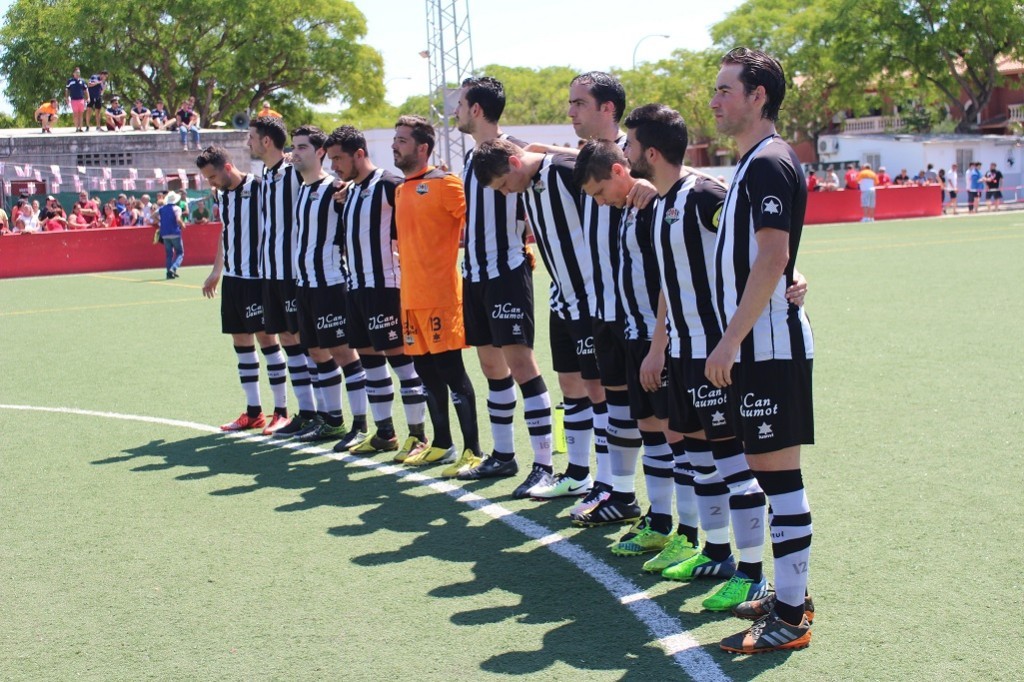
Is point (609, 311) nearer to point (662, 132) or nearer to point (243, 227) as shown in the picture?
point (662, 132)

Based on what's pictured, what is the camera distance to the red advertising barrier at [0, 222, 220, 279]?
28938 millimetres

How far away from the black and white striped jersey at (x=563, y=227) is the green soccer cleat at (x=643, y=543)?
137cm

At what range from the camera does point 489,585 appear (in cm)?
544

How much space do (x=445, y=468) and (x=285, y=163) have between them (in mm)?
3057

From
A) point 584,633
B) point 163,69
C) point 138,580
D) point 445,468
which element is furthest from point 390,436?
point 163,69

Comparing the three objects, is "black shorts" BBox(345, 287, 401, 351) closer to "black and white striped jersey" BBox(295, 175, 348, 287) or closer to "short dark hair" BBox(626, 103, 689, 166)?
"black and white striped jersey" BBox(295, 175, 348, 287)

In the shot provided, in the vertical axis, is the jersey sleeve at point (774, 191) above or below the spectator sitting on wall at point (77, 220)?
below

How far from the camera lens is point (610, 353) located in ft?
20.2

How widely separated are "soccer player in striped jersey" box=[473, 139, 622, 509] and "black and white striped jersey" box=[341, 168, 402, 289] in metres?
1.89

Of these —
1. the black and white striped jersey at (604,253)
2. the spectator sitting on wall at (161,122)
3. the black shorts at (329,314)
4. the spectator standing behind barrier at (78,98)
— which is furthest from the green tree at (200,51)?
the black and white striped jersey at (604,253)

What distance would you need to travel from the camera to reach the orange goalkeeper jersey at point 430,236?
7648 millimetres

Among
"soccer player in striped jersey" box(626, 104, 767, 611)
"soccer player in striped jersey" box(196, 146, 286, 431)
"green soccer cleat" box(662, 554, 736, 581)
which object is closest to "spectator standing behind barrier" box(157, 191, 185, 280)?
"soccer player in striped jersey" box(196, 146, 286, 431)

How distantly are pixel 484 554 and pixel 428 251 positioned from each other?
249cm

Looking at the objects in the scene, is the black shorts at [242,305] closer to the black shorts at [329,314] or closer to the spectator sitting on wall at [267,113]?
the black shorts at [329,314]
